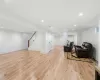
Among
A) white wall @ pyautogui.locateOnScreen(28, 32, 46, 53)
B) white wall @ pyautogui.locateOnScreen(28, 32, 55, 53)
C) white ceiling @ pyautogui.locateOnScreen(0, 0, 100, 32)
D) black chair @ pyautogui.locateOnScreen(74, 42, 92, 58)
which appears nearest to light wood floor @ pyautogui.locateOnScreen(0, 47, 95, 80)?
black chair @ pyautogui.locateOnScreen(74, 42, 92, 58)

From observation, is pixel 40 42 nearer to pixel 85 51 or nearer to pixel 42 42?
pixel 42 42

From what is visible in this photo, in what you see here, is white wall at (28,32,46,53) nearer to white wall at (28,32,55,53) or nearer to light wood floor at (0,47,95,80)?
white wall at (28,32,55,53)

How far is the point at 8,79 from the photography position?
2822 millimetres

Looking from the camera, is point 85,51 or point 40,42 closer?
point 85,51

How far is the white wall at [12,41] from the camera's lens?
784 cm

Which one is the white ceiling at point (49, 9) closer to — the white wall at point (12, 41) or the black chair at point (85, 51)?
the black chair at point (85, 51)

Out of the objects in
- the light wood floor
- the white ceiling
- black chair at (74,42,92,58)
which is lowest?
the light wood floor

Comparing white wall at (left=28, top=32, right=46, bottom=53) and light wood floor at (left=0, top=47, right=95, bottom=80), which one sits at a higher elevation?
white wall at (left=28, top=32, right=46, bottom=53)

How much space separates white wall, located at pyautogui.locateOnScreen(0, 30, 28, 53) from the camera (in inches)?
309

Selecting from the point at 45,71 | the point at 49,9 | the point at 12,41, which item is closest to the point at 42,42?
the point at 12,41

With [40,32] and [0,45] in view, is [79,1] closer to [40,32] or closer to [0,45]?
[40,32]

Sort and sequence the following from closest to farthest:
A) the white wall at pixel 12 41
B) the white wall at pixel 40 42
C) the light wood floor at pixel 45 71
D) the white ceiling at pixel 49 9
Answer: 1. the white ceiling at pixel 49 9
2. the light wood floor at pixel 45 71
3. the white wall at pixel 12 41
4. the white wall at pixel 40 42

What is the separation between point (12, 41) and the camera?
8938 millimetres

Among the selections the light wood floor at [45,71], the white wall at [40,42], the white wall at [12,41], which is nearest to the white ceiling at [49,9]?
the light wood floor at [45,71]
